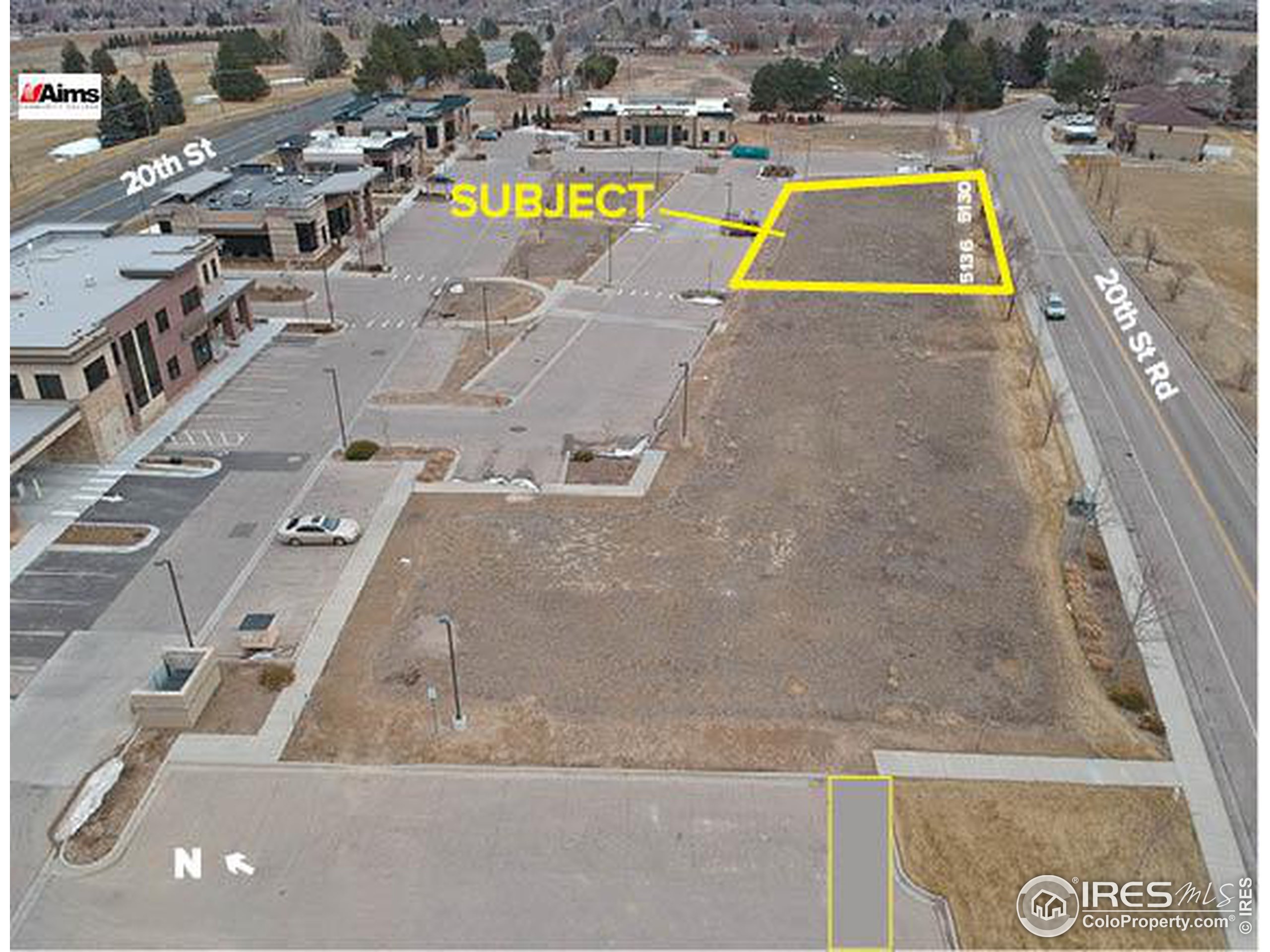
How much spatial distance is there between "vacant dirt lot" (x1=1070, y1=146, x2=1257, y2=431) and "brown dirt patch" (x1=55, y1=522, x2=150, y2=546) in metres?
52.7

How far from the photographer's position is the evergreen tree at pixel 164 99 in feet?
390

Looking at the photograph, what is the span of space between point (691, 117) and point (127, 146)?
67.6 meters

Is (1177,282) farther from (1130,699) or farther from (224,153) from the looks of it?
(224,153)

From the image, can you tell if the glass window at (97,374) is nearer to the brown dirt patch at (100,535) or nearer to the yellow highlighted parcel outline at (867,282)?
the brown dirt patch at (100,535)

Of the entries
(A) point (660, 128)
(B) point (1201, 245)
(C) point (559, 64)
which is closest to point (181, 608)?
(B) point (1201, 245)

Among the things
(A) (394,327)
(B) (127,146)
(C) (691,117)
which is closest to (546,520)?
(A) (394,327)

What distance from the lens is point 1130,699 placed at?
29.6 meters

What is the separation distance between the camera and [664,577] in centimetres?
3550

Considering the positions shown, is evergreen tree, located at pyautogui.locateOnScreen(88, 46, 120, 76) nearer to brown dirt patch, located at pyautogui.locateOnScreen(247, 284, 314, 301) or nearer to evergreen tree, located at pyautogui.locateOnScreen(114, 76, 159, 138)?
evergreen tree, located at pyautogui.locateOnScreen(114, 76, 159, 138)

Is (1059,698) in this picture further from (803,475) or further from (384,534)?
(384,534)

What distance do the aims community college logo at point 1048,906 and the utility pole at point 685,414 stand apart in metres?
25.7

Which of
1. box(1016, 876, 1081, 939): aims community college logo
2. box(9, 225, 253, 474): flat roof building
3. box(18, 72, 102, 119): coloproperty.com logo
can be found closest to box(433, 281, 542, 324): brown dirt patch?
box(9, 225, 253, 474): flat roof building

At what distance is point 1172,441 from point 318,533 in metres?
40.1

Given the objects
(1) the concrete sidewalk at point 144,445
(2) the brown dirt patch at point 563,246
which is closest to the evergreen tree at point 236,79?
(2) the brown dirt patch at point 563,246
